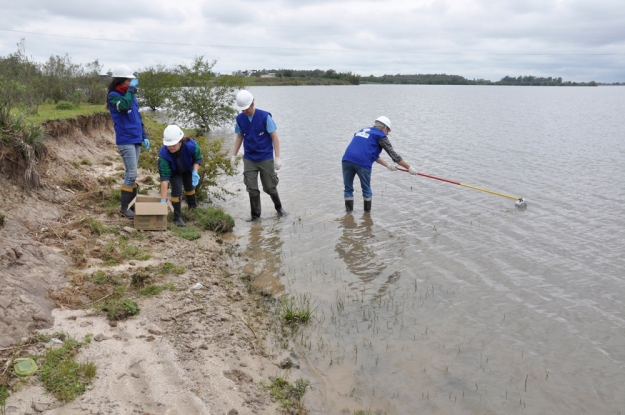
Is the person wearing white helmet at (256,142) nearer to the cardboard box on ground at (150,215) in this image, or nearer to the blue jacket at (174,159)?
the blue jacket at (174,159)

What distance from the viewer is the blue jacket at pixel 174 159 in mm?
7707

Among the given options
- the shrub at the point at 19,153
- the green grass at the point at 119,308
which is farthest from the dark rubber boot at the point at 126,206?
the green grass at the point at 119,308

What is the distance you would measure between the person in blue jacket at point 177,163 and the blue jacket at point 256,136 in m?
0.97

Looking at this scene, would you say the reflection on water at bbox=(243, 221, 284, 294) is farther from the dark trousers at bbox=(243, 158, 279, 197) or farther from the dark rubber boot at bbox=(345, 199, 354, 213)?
the dark rubber boot at bbox=(345, 199, 354, 213)

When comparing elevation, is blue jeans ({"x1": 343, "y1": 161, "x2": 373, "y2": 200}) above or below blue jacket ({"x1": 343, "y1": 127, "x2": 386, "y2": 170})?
below

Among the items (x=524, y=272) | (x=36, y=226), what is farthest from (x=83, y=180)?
(x=524, y=272)

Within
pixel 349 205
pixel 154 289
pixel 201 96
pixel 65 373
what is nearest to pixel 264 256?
pixel 154 289

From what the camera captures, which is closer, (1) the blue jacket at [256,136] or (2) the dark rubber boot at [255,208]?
(1) the blue jacket at [256,136]

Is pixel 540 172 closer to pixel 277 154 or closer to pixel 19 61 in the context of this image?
pixel 277 154

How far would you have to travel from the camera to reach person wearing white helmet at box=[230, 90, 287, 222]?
27.3 feet

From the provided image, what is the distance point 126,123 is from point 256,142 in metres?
2.23

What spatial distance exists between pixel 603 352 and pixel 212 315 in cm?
424

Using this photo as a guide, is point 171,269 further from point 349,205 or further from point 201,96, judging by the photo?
point 201,96

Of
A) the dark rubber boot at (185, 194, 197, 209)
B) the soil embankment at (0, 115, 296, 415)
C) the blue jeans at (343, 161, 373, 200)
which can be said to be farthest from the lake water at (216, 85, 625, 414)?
the dark rubber boot at (185, 194, 197, 209)
